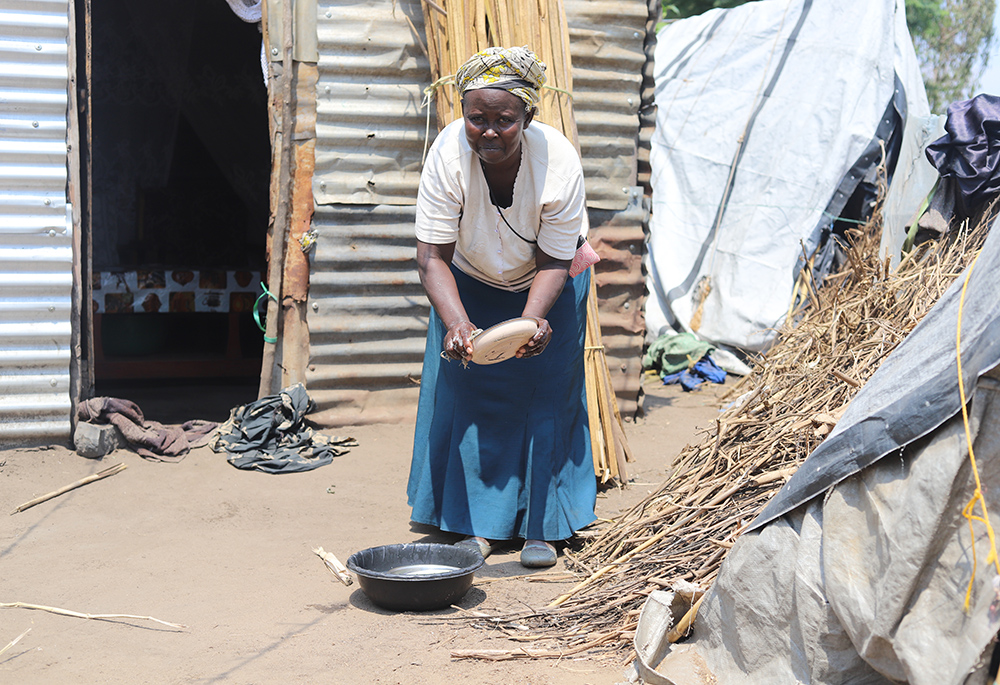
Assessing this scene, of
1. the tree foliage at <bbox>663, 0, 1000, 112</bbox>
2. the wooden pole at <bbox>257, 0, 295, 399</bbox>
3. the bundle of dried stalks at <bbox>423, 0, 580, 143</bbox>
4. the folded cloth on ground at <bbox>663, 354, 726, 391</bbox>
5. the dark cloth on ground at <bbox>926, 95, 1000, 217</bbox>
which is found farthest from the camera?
the tree foliage at <bbox>663, 0, 1000, 112</bbox>

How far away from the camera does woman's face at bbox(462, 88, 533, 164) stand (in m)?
2.78

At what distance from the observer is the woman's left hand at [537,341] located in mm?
2883

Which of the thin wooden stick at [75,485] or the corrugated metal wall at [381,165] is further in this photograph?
the corrugated metal wall at [381,165]

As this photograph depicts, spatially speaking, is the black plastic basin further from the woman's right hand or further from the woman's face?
the woman's face

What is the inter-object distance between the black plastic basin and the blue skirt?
0.38m

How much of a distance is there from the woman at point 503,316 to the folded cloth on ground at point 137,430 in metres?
1.72

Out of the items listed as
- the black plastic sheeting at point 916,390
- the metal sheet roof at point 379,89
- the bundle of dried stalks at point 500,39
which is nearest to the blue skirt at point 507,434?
the black plastic sheeting at point 916,390

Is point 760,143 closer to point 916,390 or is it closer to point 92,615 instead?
point 916,390

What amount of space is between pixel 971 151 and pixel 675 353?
9.59 feet

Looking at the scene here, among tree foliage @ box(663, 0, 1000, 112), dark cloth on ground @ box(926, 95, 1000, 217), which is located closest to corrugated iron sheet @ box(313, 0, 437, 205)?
dark cloth on ground @ box(926, 95, 1000, 217)

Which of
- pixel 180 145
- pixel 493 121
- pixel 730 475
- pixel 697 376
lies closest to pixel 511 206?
pixel 493 121

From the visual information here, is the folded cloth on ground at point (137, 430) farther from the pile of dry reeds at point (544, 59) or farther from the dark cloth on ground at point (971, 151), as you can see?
the dark cloth on ground at point (971, 151)

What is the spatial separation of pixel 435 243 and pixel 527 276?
0.40m

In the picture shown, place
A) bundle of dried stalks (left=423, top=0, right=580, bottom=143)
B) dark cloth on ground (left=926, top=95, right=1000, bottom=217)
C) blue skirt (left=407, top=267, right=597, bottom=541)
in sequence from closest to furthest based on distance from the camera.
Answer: blue skirt (left=407, top=267, right=597, bottom=541)
bundle of dried stalks (left=423, top=0, right=580, bottom=143)
dark cloth on ground (left=926, top=95, right=1000, bottom=217)
